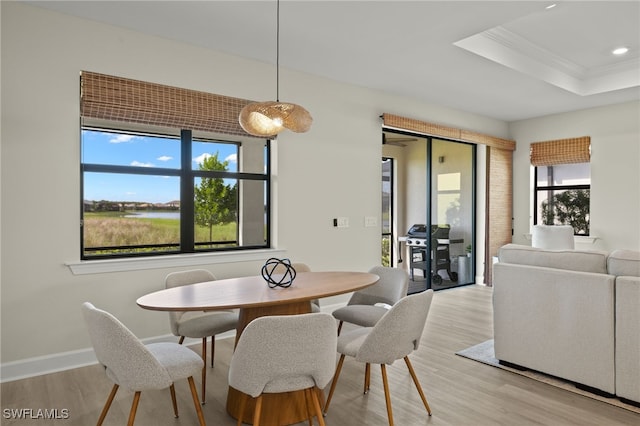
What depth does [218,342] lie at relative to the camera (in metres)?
3.73

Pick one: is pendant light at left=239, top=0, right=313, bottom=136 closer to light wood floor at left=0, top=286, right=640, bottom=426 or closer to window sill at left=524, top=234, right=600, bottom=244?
light wood floor at left=0, top=286, right=640, bottom=426

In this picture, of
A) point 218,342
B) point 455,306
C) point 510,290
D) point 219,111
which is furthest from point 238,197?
point 455,306

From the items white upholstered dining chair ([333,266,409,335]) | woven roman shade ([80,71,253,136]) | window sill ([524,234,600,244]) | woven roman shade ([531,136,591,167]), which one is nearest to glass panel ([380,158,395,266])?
woven roman shade ([531,136,591,167])

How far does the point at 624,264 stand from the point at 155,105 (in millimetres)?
3573

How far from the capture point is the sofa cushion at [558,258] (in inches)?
105

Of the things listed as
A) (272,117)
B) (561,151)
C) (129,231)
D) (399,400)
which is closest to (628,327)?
(399,400)

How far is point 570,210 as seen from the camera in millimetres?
6105

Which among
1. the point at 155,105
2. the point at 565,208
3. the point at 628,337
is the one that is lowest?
the point at 628,337

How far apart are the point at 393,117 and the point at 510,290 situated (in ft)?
8.84

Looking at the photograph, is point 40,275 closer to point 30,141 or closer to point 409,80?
point 30,141

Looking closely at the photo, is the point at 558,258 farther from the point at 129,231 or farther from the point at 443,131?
the point at 129,231

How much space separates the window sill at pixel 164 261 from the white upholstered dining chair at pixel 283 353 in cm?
191

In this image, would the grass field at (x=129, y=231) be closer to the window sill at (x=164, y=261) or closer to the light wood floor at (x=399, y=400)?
the window sill at (x=164, y=261)

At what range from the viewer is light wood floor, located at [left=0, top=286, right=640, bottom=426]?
91.9 inches
